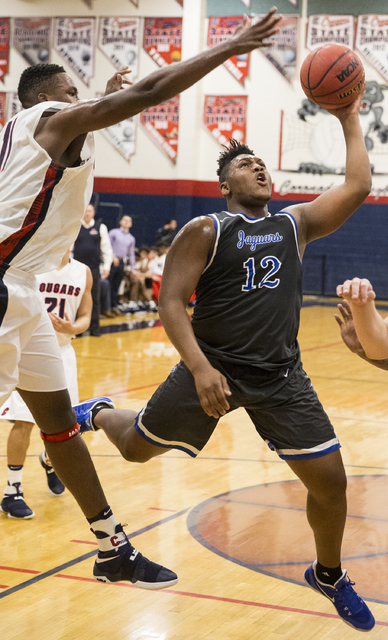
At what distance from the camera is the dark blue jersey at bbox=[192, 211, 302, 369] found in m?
3.16

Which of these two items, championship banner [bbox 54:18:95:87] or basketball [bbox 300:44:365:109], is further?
championship banner [bbox 54:18:95:87]

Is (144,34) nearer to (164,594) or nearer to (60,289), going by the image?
(60,289)

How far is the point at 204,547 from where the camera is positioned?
4.07m

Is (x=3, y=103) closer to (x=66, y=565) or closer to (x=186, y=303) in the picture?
(x=66, y=565)

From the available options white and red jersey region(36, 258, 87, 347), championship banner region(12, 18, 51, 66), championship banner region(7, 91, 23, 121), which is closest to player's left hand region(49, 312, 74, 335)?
white and red jersey region(36, 258, 87, 347)

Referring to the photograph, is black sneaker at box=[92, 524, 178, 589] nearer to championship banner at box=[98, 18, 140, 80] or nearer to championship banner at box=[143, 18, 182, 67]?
championship banner at box=[143, 18, 182, 67]

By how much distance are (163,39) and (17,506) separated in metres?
16.2

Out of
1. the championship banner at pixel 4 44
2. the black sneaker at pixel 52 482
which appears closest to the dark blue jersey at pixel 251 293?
the black sneaker at pixel 52 482

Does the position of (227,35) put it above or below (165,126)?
above

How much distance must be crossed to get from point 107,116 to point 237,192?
29.5 inches

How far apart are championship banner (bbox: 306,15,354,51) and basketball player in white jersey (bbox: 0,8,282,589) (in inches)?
635

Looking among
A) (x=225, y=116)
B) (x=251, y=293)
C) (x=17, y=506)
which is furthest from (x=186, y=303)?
(x=225, y=116)

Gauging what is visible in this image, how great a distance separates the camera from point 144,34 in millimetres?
18938

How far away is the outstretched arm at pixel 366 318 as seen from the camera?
2992mm
